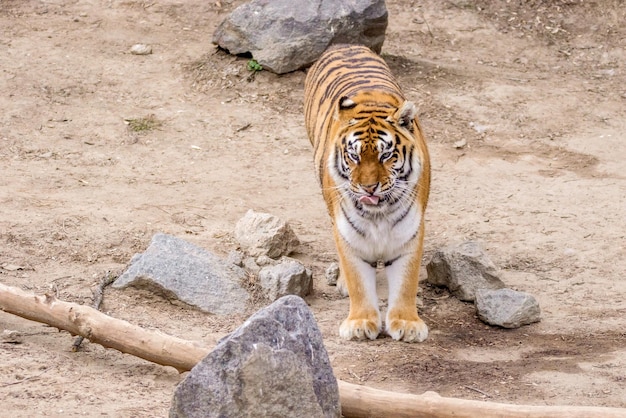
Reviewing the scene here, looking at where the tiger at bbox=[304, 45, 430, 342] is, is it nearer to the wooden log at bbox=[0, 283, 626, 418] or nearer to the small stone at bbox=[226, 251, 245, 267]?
the small stone at bbox=[226, 251, 245, 267]

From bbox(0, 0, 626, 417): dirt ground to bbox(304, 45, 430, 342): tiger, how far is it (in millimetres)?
208

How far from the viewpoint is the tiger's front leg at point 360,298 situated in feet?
18.4

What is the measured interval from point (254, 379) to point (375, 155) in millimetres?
1872

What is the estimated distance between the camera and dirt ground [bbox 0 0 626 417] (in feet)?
16.9

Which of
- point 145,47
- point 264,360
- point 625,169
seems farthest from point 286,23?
point 264,360

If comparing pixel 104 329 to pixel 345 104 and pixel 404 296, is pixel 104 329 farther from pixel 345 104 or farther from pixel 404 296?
pixel 345 104

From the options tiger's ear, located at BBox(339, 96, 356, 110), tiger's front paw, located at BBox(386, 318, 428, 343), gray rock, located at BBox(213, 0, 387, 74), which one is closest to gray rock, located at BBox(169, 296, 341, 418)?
tiger's front paw, located at BBox(386, 318, 428, 343)

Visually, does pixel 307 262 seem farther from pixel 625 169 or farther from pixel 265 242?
pixel 625 169

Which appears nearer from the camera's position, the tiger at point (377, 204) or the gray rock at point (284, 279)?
the tiger at point (377, 204)

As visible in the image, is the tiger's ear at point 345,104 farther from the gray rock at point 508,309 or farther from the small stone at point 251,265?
the gray rock at point 508,309

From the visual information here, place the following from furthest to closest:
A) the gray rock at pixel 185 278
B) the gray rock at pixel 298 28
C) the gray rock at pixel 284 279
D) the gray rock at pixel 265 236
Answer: the gray rock at pixel 298 28 < the gray rock at pixel 265 236 < the gray rock at pixel 284 279 < the gray rock at pixel 185 278

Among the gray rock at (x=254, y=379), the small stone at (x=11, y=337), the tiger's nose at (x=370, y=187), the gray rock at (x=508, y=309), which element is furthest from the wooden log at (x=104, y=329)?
the gray rock at (x=508, y=309)

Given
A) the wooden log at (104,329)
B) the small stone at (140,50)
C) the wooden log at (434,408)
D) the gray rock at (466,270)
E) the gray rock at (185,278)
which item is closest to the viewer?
the wooden log at (434,408)

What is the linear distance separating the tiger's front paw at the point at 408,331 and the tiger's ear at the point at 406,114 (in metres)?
1.04
